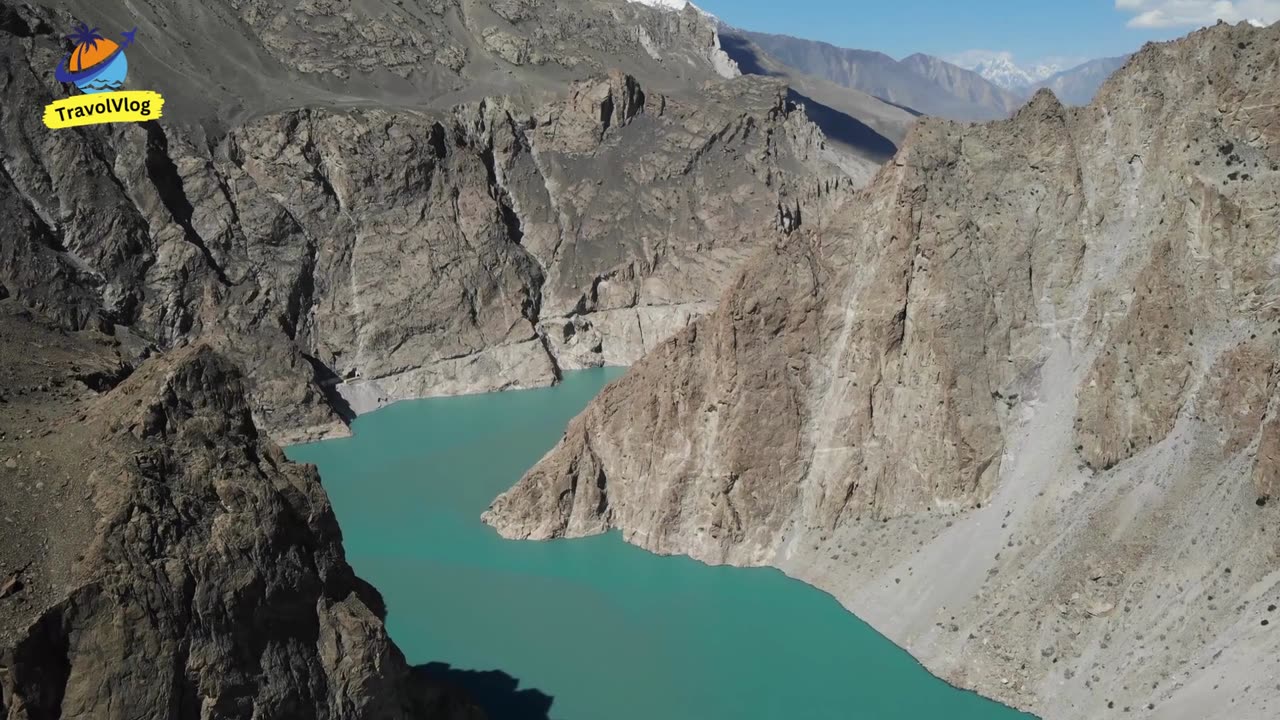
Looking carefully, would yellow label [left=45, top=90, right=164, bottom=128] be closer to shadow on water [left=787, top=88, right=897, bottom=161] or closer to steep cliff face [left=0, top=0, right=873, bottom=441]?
steep cliff face [left=0, top=0, right=873, bottom=441]

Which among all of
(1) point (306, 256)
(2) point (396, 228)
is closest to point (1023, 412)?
(2) point (396, 228)

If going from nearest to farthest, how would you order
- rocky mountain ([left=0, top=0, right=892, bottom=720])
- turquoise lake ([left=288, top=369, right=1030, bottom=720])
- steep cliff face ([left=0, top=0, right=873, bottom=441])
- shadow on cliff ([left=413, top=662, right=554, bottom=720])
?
rocky mountain ([left=0, top=0, right=892, bottom=720]) < shadow on cliff ([left=413, top=662, right=554, bottom=720]) < turquoise lake ([left=288, top=369, right=1030, bottom=720]) < steep cliff face ([left=0, top=0, right=873, bottom=441])

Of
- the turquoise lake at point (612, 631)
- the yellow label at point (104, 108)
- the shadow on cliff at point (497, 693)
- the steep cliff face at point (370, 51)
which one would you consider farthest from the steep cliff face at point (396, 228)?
the shadow on cliff at point (497, 693)

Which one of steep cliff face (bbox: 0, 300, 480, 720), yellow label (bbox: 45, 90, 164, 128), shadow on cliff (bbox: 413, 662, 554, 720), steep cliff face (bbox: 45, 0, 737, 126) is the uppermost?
steep cliff face (bbox: 45, 0, 737, 126)

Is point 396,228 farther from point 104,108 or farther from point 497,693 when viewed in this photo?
point 497,693

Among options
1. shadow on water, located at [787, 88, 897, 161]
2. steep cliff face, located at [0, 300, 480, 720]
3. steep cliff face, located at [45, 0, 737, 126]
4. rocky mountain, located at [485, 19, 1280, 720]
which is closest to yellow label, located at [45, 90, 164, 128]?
steep cliff face, located at [45, 0, 737, 126]

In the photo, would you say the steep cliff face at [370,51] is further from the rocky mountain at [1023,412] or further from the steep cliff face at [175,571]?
the steep cliff face at [175,571]
